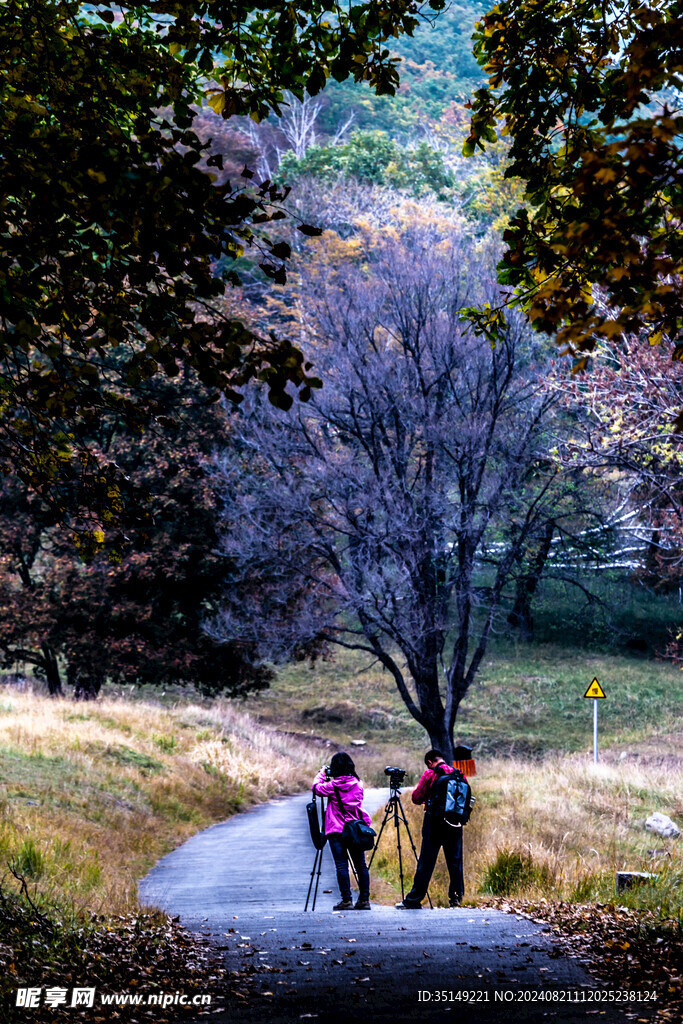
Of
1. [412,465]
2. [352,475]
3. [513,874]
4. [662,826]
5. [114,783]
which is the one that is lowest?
[662,826]

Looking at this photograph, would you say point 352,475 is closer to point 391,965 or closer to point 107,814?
point 107,814

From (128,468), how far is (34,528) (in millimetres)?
3014

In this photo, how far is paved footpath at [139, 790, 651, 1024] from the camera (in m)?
4.94

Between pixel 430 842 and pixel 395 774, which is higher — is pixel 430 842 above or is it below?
below

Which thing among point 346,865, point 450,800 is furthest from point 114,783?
point 450,800

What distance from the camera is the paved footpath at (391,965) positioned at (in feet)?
16.2

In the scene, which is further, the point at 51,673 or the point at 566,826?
the point at 51,673

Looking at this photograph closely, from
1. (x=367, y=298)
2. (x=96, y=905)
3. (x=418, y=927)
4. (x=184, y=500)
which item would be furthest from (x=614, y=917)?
(x=184, y=500)

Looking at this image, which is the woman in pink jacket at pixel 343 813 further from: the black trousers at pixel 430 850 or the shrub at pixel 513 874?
the shrub at pixel 513 874

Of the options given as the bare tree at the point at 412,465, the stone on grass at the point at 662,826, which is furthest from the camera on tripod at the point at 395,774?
the bare tree at the point at 412,465

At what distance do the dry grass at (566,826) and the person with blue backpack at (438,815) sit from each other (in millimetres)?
1266

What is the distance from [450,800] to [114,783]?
7.72 meters

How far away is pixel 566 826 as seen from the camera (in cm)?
1357

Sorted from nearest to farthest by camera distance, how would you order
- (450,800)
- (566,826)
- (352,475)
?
(450,800) < (566,826) < (352,475)
